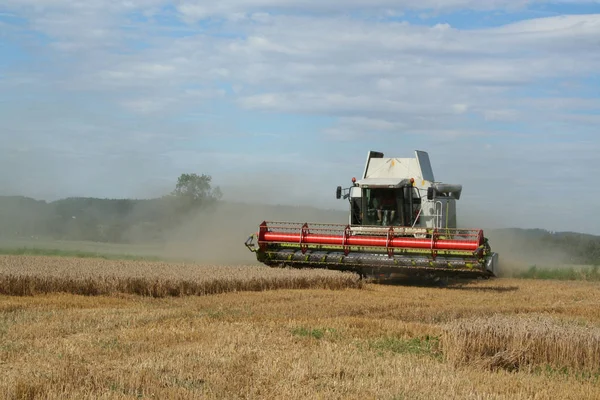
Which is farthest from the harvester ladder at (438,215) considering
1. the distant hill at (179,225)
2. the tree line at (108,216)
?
the tree line at (108,216)

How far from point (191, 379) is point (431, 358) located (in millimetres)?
2727

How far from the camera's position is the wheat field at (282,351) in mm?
6273

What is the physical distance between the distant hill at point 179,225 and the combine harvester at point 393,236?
6.93m

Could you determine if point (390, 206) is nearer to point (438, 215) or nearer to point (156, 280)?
point (438, 215)

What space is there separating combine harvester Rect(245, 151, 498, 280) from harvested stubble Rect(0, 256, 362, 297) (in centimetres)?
107

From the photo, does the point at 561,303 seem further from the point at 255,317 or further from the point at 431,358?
the point at 431,358

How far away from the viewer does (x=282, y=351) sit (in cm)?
795

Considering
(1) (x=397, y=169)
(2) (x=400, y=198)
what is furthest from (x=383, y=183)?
(1) (x=397, y=169)

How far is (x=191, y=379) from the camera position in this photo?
256 inches

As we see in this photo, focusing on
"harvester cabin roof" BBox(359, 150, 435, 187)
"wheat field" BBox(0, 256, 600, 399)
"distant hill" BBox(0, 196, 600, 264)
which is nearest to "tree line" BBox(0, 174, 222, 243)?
"distant hill" BBox(0, 196, 600, 264)

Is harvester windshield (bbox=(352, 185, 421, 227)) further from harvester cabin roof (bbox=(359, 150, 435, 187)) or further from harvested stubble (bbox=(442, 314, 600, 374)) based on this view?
harvested stubble (bbox=(442, 314, 600, 374))

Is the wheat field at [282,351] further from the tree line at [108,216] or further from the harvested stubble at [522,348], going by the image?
the tree line at [108,216]

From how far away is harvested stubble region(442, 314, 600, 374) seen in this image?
7.80 m

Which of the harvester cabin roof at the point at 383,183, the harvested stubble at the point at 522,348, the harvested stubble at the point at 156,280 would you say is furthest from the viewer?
the harvester cabin roof at the point at 383,183
